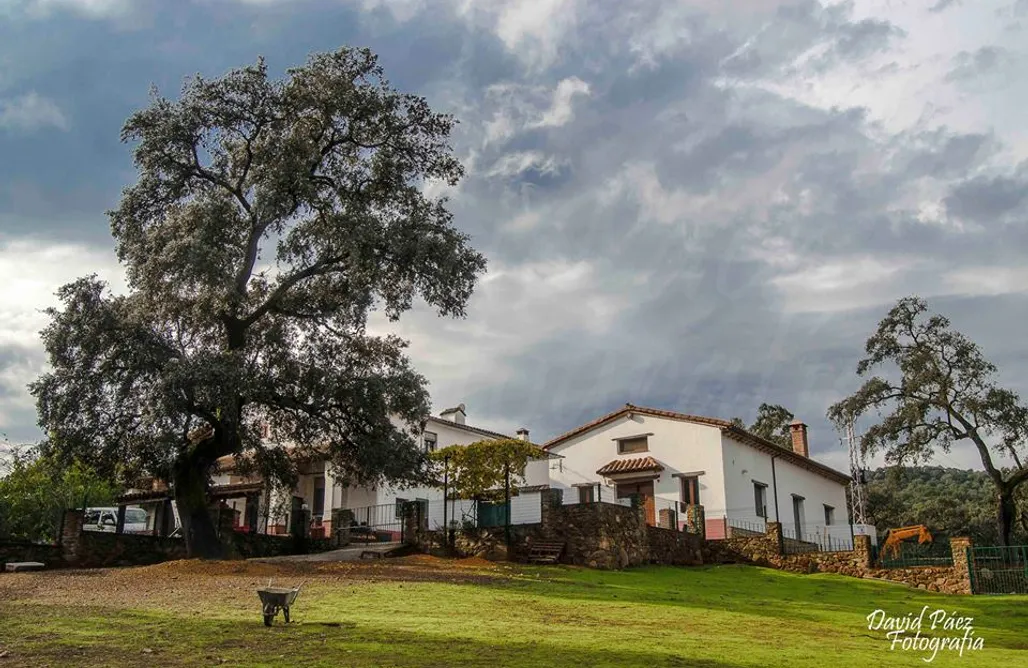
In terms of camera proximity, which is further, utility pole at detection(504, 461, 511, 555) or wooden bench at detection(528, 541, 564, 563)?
utility pole at detection(504, 461, 511, 555)

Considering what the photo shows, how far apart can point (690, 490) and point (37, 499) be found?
28099 mm

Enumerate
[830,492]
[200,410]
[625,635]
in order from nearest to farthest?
[625,635]
[200,410]
[830,492]

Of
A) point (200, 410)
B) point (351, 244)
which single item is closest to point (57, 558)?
point (200, 410)

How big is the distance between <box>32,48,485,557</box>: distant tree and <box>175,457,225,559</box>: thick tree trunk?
51mm

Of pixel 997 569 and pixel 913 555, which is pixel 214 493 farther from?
pixel 997 569

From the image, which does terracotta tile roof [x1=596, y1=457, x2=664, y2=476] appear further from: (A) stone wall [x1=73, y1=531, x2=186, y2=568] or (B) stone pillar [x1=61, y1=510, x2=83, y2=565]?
(B) stone pillar [x1=61, y1=510, x2=83, y2=565]

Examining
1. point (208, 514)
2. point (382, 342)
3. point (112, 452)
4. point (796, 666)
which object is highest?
point (382, 342)

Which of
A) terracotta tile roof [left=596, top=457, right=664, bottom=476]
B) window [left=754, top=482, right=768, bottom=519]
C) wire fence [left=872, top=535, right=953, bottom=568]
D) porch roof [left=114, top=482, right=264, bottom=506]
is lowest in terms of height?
wire fence [left=872, top=535, right=953, bottom=568]

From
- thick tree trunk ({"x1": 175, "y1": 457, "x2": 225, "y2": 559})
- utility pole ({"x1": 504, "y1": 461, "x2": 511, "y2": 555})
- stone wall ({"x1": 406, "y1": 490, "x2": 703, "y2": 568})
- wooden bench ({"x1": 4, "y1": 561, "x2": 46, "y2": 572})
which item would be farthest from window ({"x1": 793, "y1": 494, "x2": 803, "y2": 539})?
wooden bench ({"x1": 4, "y1": 561, "x2": 46, "y2": 572})

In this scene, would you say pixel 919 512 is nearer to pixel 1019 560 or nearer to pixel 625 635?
pixel 1019 560

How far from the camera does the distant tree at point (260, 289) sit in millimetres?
25016

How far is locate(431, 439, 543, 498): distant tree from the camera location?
2838cm

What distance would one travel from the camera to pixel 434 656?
35.3 feet

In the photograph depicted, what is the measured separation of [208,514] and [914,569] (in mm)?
22308
